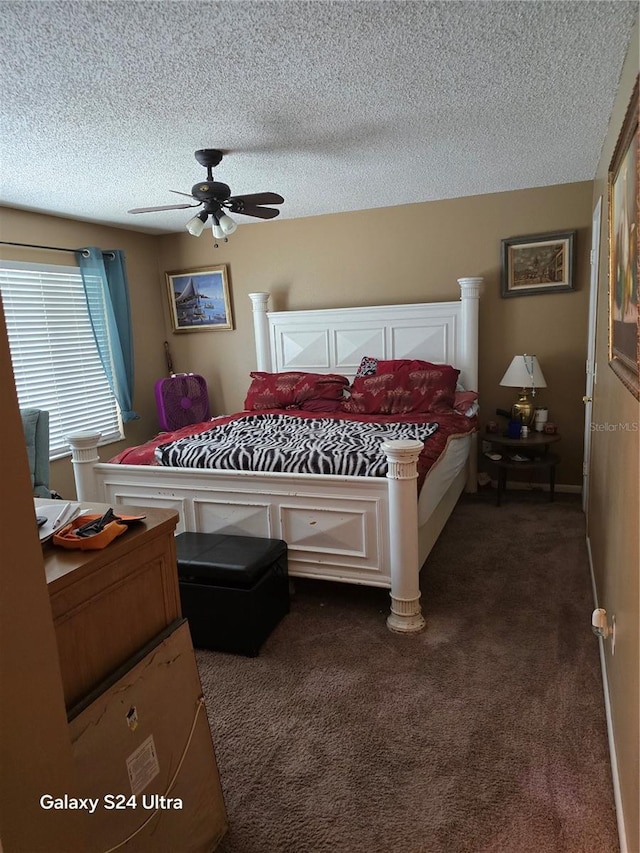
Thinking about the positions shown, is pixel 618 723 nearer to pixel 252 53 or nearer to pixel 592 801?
pixel 592 801

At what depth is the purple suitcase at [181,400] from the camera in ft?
15.8

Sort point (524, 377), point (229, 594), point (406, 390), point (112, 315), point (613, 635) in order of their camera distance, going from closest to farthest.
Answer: point (613, 635) < point (229, 594) < point (524, 377) < point (406, 390) < point (112, 315)

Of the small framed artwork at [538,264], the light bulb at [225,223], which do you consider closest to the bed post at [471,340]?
the small framed artwork at [538,264]

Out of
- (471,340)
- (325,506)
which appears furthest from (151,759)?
(471,340)

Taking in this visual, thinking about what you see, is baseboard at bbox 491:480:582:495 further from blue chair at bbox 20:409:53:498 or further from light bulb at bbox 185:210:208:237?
blue chair at bbox 20:409:53:498

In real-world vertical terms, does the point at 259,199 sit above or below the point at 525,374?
above

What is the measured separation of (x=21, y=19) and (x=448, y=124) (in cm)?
187

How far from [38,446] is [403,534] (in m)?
2.43

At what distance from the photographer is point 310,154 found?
310cm

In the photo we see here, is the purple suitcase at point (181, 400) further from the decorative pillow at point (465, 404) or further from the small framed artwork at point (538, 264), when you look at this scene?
the small framed artwork at point (538, 264)

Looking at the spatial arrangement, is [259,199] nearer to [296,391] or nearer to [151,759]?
[296,391]

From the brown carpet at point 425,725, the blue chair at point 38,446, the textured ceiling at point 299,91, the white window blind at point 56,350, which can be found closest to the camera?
the brown carpet at point 425,725

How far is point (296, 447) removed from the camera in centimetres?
296

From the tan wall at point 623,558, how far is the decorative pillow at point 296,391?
7.05ft
